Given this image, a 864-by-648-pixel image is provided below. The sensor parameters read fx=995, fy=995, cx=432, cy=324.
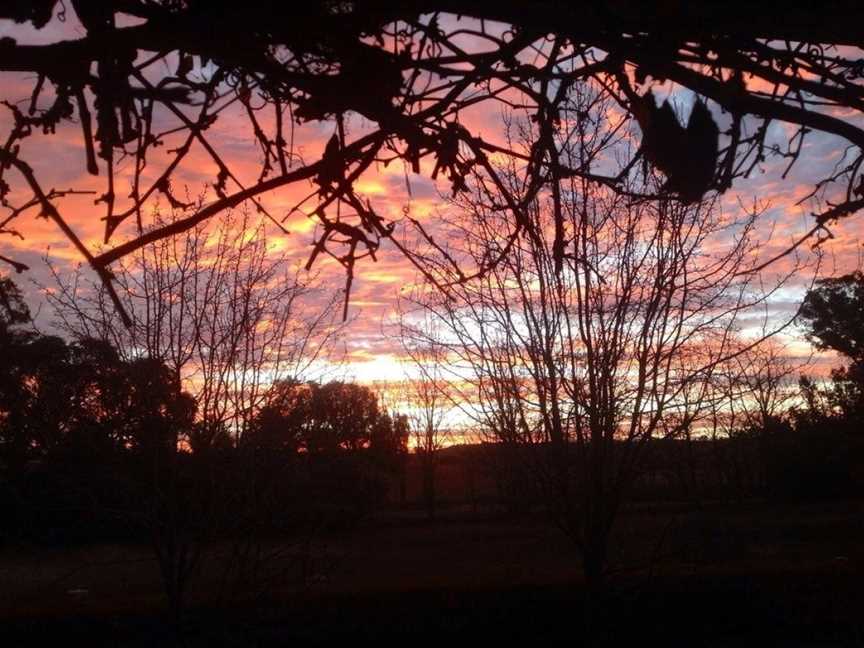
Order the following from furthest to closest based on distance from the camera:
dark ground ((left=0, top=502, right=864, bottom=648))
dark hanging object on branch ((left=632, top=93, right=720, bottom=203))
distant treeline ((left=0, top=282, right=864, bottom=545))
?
distant treeline ((left=0, top=282, right=864, bottom=545))
dark ground ((left=0, top=502, right=864, bottom=648))
dark hanging object on branch ((left=632, top=93, right=720, bottom=203))

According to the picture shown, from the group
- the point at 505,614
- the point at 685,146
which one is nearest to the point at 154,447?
the point at 505,614

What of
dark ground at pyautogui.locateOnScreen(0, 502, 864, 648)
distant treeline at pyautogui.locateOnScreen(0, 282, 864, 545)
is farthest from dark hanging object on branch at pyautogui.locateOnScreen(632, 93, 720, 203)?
dark ground at pyautogui.locateOnScreen(0, 502, 864, 648)

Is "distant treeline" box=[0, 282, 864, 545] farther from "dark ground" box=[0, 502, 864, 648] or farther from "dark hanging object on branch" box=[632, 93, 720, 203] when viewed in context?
"dark hanging object on branch" box=[632, 93, 720, 203]

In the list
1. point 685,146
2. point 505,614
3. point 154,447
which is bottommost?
point 505,614

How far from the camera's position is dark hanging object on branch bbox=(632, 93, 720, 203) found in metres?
1.72

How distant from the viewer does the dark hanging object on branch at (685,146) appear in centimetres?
172

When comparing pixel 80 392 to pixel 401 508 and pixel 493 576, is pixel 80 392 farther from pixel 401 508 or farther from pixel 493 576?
pixel 401 508

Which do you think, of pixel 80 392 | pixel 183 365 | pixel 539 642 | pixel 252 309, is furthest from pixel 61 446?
pixel 539 642

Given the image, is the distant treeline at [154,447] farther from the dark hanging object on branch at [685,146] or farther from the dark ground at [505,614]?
the dark hanging object on branch at [685,146]

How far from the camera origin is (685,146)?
67.6 inches

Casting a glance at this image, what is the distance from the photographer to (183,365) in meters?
10.2

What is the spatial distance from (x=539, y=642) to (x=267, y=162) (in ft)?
28.4

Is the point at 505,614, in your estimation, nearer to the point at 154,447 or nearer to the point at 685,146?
the point at 154,447

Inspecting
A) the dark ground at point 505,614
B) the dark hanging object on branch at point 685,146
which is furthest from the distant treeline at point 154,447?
the dark hanging object on branch at point 685,146
